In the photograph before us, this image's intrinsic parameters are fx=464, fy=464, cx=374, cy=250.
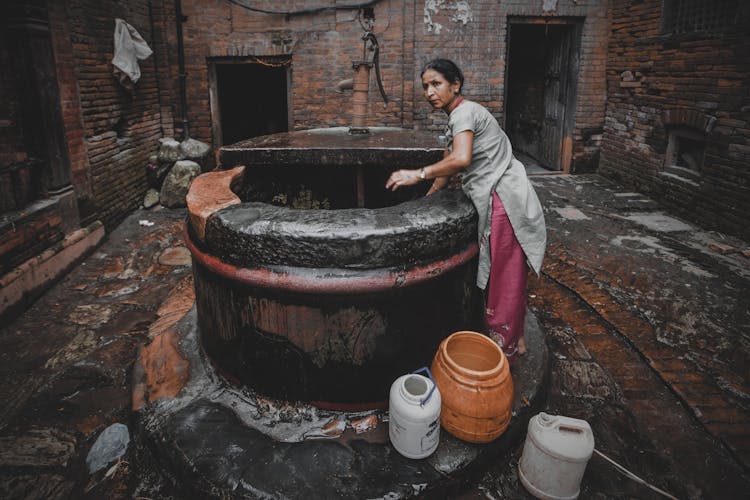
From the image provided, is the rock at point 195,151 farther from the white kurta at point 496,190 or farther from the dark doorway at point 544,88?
the white kurta at point 496,190

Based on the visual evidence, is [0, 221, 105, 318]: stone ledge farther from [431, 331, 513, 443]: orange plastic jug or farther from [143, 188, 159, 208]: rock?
[431, 331, 513, 443]: orange plastic jug

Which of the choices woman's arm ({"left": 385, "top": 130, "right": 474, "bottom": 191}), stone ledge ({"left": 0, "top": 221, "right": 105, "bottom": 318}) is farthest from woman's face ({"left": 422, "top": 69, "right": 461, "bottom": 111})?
stone ledge ({"left": 0, "top": 221, "right": 105, "bottom": 318})

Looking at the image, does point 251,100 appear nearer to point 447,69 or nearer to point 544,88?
point 544,88

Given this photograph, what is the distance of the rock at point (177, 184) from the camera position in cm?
699

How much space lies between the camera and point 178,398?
2.52 meters

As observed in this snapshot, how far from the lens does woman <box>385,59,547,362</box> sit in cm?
249

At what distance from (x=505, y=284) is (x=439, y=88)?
1.16m

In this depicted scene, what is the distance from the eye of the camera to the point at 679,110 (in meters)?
6.23

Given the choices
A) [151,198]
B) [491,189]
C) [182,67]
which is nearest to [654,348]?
[491,189]

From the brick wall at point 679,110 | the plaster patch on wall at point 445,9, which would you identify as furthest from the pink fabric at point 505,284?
the plaster patch on wall at point 445,9

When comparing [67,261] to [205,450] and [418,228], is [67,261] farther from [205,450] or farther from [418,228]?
[418,228]

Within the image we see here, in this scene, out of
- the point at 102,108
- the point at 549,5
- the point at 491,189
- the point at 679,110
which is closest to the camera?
the point at 491,189

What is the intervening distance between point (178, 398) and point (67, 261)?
3275 millimetres

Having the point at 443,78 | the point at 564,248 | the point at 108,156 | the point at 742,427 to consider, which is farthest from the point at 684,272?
the point at 108,156
